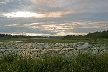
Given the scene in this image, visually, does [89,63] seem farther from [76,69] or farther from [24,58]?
[24,58]

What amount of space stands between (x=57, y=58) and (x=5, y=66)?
103 inches

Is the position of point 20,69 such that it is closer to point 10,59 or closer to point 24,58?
point 24,58

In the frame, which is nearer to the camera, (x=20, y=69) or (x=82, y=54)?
(x=20, y=69)

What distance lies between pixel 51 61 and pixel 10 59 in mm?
3081

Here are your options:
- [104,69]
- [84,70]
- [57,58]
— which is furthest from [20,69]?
[104,69]

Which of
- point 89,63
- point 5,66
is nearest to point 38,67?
point 5,66

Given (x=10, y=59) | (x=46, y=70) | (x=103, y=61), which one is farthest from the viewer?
(x=10, y=59)

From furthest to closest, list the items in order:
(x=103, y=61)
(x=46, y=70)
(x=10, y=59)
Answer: (x=10, y=59) < (x=103, y=61) < (x=46, y=70)

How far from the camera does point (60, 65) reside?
12609 mm

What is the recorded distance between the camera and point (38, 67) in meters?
12.3

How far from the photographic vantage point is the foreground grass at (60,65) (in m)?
12.3

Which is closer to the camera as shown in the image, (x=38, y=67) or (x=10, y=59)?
(x=38, y=67)

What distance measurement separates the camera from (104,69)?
12.6m

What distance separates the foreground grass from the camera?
40.3 ft
